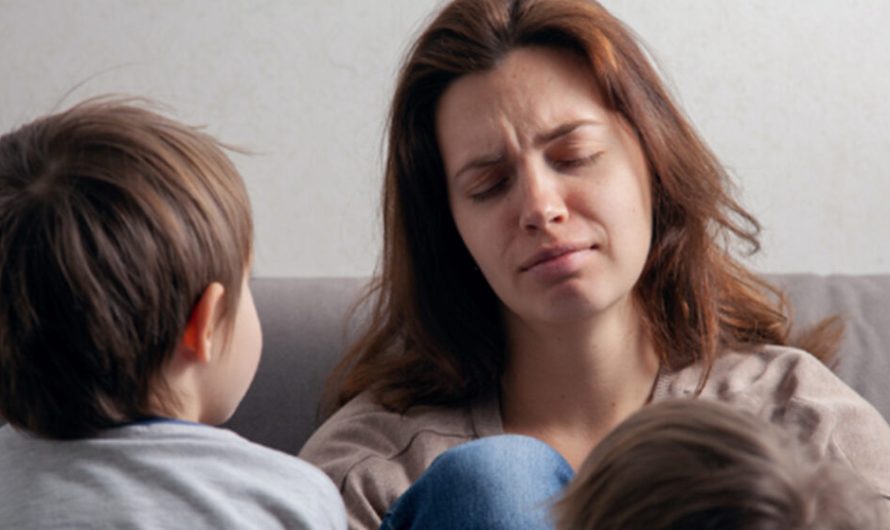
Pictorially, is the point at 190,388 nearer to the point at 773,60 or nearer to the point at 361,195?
the point at 361,195

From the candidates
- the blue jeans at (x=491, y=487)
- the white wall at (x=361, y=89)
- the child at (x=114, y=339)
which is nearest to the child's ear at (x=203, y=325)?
the child at (x=114, y=339)

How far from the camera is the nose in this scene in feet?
4.64

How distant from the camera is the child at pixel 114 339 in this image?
41.9 inches

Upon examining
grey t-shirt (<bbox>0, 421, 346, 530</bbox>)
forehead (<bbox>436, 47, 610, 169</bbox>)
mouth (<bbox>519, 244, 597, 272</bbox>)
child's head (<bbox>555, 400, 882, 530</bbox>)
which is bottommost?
grey t-shirt (<bbox>0, 421, 346, 530</bbox>)

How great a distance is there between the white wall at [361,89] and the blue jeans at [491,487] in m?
0.97

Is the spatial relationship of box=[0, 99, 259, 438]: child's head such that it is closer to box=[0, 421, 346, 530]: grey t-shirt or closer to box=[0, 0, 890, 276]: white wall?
box=[0, 421, 346, 530]: grey t-shirt

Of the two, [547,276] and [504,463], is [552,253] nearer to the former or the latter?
[547,276]

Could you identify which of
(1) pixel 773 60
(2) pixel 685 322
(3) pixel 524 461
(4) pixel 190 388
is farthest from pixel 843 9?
(4) pixel 190 388

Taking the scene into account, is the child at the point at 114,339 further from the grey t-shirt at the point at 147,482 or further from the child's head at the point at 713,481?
the child's head at the point at 713,481

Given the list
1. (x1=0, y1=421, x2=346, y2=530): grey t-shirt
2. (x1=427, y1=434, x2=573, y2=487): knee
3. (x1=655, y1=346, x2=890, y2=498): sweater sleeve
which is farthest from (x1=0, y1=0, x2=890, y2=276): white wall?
(x1=0, y1=421, x2=346, y2=530): grey t-shirt

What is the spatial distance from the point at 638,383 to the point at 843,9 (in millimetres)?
862

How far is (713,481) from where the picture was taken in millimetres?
836

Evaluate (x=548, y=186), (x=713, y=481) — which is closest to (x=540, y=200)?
(x=548, y=186)

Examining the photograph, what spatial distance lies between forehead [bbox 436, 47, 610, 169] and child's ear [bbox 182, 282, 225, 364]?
1.41 feet
